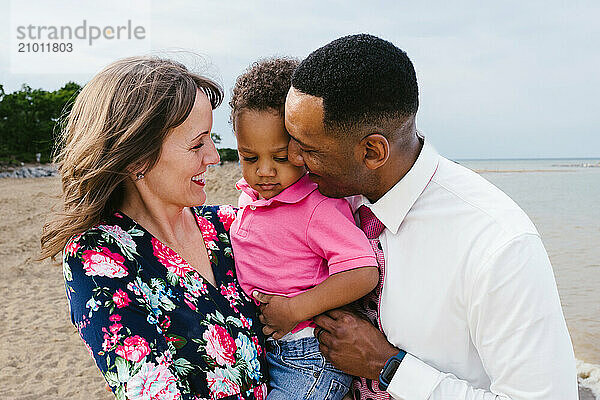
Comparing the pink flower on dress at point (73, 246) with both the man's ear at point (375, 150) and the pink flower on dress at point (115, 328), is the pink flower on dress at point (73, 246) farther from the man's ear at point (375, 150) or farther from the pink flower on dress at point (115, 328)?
the man's ear at point (375, 150)

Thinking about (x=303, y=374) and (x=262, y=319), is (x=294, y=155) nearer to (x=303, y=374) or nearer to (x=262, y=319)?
(x=262, y=319)

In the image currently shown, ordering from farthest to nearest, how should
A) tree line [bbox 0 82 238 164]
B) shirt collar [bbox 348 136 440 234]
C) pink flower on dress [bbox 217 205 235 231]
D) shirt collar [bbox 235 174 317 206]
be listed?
tree line [bbox 0 82 238 164], pink flower on dress [bbox 217 205 235 231], shirt collar [bbox 235 174 317 206], shirt collar [bbox 348 136 440 234]

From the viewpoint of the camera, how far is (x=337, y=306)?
2383 mm

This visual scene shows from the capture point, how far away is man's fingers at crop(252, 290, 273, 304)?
246 centimetres

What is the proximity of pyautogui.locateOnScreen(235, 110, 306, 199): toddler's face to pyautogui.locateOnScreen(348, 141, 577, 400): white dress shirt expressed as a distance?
1.12 feet

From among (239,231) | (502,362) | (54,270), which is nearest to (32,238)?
(54,270)

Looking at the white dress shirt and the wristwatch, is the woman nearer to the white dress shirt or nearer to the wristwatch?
the wristwatch

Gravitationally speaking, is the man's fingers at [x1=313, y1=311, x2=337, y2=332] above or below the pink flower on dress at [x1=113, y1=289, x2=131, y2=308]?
below

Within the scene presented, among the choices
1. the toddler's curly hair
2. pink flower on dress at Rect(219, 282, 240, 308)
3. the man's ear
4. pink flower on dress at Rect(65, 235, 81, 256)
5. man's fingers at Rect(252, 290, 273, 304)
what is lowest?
man's fingers at Rect(252, 290, 273, 304)

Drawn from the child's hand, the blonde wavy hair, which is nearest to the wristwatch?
the child's hand

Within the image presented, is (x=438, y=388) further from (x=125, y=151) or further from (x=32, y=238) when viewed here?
(x=32, y=238)

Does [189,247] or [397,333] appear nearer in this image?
[397,333]

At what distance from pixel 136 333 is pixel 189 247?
22.2 inches

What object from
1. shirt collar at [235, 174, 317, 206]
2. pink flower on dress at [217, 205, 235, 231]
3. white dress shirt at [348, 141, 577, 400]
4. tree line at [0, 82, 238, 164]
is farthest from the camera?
tree line at [0, 82, 238, 164]
